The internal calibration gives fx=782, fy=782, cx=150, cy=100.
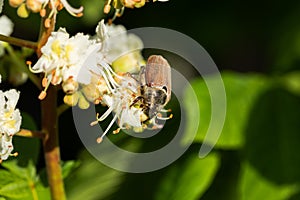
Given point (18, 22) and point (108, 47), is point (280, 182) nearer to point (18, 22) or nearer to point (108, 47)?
point (108, 47)

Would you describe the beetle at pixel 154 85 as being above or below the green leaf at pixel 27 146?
above

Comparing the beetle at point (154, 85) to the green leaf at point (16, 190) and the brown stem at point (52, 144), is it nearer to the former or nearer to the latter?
the brown stem at point (52, 144)

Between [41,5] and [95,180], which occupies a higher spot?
[41,5]

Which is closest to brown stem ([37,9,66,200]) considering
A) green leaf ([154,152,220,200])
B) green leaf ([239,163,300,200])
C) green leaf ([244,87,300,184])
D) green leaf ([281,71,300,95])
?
green leaf ([154,152,220,200])

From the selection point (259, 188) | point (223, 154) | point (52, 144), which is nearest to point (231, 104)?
point (223, 154)

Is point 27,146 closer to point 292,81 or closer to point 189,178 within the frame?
point 189,178

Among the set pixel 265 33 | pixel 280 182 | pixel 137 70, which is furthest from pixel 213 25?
pixel 137 70

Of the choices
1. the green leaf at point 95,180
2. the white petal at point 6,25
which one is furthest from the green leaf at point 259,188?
the white petal at point 6,25
